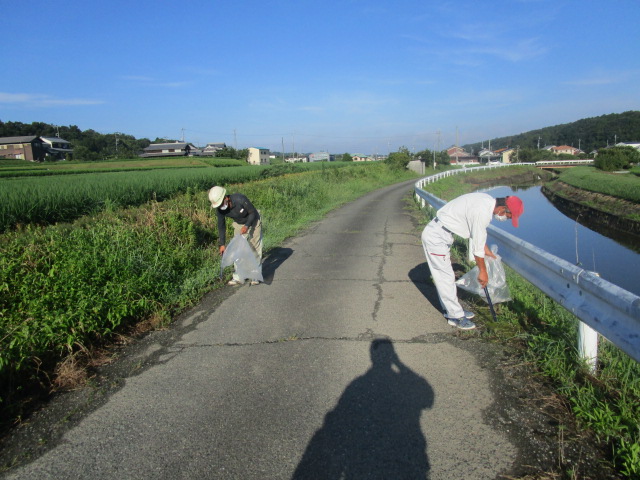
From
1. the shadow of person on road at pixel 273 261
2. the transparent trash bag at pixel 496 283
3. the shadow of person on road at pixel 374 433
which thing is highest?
the transparent trash bag at pixel 496 283

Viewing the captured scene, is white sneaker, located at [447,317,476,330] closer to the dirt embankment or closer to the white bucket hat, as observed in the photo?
the white bucket hat

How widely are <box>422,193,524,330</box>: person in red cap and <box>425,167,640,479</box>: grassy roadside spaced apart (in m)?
0.45

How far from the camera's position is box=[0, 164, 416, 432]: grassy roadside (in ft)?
12.6

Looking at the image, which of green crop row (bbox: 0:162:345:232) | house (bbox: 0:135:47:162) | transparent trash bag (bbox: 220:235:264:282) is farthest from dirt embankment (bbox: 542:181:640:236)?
house (bbox: 0:135:47:162)

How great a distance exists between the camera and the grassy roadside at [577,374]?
2705 mm

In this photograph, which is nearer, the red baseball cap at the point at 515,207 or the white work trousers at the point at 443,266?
the red baseball cap at the point at 515,207

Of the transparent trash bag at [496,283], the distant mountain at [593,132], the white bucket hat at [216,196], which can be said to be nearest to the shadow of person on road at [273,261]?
the white bucket hat at [216,196]

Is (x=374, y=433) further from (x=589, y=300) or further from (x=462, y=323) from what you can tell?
(x=462, y=323)

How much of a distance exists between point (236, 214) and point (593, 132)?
5443 inches

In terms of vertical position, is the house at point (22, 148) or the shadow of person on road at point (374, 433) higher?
the house at point (22, 148)

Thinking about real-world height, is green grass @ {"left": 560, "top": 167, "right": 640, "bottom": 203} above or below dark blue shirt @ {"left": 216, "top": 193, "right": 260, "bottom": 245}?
below

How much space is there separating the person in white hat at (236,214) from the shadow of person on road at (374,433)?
3.54 metres

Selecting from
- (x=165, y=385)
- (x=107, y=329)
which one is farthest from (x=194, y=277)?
(x=165, y=385)

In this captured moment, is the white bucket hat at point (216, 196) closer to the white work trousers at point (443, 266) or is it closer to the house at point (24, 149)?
the white work trousers at point (443, 266)
